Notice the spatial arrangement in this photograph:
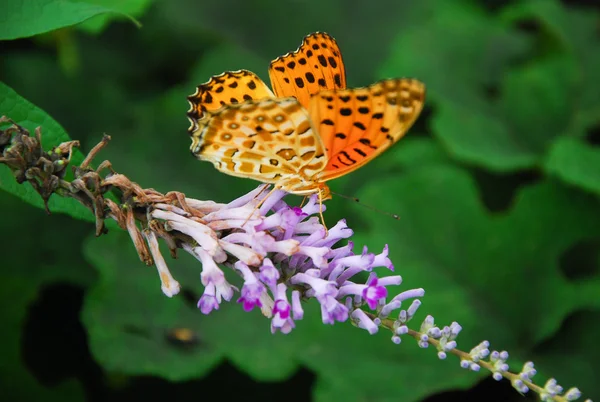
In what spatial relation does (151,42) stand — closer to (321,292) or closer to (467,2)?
(467,2)

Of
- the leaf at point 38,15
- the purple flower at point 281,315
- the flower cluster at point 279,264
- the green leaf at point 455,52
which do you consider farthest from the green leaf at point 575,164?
the leaf at point 38,15

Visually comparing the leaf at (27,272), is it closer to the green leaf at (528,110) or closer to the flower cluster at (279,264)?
the flower cluster at (279,264)

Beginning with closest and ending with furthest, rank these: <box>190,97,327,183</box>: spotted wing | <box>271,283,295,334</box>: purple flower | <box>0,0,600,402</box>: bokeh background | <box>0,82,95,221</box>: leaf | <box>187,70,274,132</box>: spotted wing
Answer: <box>271,283,295,334</box>: purple flower < <box>0,82,95,221</box>: leaf < <box>190,97,327,183</box>: spotted wing < <box>187,70,274,132</box>: spotted wing < <box>0,0,600,402</box>: bokeh background

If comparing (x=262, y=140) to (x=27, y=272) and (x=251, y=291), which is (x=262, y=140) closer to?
(x=251, y=291)

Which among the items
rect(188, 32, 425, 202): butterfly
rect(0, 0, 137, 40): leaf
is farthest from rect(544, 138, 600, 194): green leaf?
rect(0, 0, 137, 40): leaf

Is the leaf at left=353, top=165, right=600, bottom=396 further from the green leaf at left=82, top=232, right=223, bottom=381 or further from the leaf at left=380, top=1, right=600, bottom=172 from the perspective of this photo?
the green leaf at left=82, top=232, right=223, bottom=381

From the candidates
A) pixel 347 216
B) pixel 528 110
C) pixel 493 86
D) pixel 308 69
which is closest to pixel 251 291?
pixel 308 69

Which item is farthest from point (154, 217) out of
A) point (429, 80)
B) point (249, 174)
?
point (429, 80)
